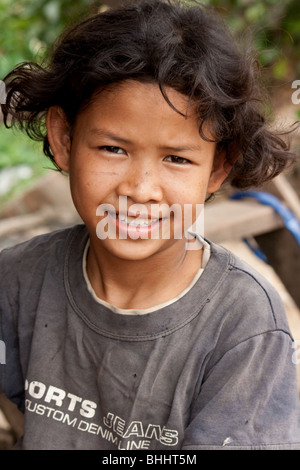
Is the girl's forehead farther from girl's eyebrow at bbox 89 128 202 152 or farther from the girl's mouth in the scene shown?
the girl's mouth

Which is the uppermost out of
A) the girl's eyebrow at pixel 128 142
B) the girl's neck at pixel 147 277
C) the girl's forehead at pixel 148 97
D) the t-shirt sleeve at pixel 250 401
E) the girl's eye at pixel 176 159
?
the girl's forehead at pixel 148 97

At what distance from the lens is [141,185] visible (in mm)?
1218

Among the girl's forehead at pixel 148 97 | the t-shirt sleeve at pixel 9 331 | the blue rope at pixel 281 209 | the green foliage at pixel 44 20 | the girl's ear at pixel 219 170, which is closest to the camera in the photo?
the girl's forehead at pixel 148 97

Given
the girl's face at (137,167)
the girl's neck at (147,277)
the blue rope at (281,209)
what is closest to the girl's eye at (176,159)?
the girl's face at (137,167)

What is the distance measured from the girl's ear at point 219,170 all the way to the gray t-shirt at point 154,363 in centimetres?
15

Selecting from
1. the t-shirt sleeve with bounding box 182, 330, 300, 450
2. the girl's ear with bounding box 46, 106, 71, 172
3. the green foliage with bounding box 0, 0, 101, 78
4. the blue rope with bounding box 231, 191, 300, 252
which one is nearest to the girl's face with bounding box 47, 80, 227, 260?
the girl's ear with bounding box 46, 106, 71, 172

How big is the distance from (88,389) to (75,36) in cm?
80

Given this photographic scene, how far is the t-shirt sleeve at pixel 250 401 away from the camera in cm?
124

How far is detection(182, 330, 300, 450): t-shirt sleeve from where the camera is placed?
4.07ft

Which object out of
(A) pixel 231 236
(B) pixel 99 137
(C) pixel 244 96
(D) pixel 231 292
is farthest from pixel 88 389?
(A) pixel 231 236

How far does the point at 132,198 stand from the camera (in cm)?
124

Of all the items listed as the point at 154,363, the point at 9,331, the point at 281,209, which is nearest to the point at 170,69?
the point at 154,363

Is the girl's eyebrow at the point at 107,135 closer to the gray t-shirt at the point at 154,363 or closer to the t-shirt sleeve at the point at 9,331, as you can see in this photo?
the gray t-shirt at the point at 154,363

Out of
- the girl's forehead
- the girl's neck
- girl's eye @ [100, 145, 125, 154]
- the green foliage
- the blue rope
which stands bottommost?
the girl's neck
